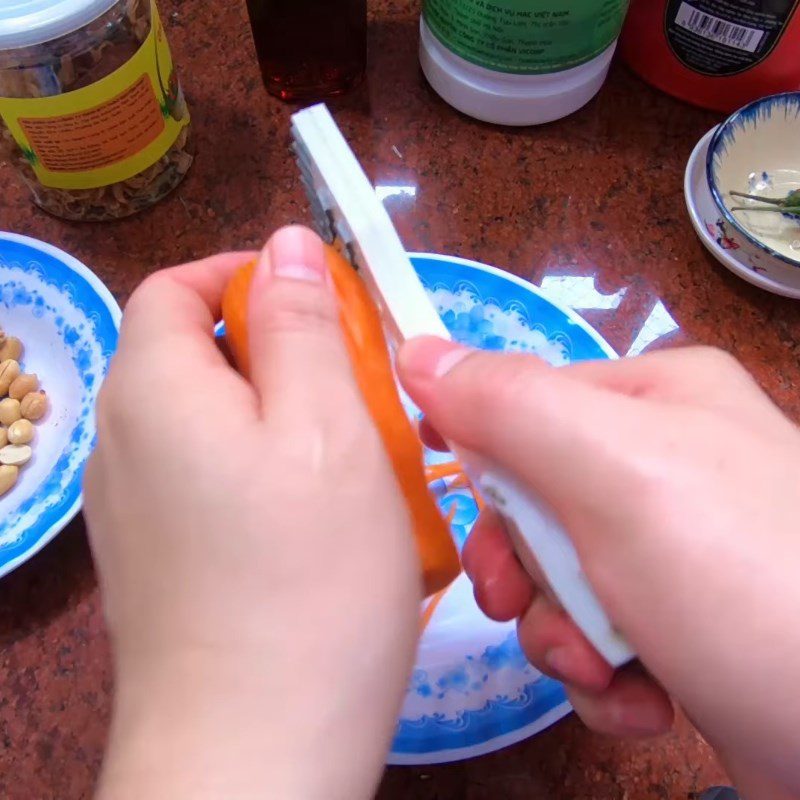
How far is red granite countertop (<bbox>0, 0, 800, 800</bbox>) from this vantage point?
45 centimetres

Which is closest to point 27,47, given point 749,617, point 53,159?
point 53,159

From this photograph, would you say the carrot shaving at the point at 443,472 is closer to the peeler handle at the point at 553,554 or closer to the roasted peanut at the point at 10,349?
the peeler handle at the point at 553,554

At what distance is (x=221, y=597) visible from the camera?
0.86ft

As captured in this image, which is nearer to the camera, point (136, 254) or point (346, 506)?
point (346, 506)

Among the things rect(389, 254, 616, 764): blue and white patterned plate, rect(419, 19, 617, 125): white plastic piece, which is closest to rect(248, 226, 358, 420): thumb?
rect(389, 254, 616, 764): blue and white patterned plate

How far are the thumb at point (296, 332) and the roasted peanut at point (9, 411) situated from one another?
26 centimetres

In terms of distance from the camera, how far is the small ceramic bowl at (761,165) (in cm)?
54

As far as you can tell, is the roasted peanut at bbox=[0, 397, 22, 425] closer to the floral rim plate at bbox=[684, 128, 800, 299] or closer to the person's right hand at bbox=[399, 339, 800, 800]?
the person's right hand at bbox=[399, 339, 800, 800]

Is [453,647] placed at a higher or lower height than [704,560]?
lower

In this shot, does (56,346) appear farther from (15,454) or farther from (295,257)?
(295,257)

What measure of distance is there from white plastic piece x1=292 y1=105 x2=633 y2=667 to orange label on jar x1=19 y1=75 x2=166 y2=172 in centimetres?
15

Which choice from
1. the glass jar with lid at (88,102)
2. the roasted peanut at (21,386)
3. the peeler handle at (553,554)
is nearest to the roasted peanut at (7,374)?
the roasted peanut at (21,386)

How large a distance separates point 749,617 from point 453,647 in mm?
199

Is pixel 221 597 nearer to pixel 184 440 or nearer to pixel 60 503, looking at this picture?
pixel 184 440
